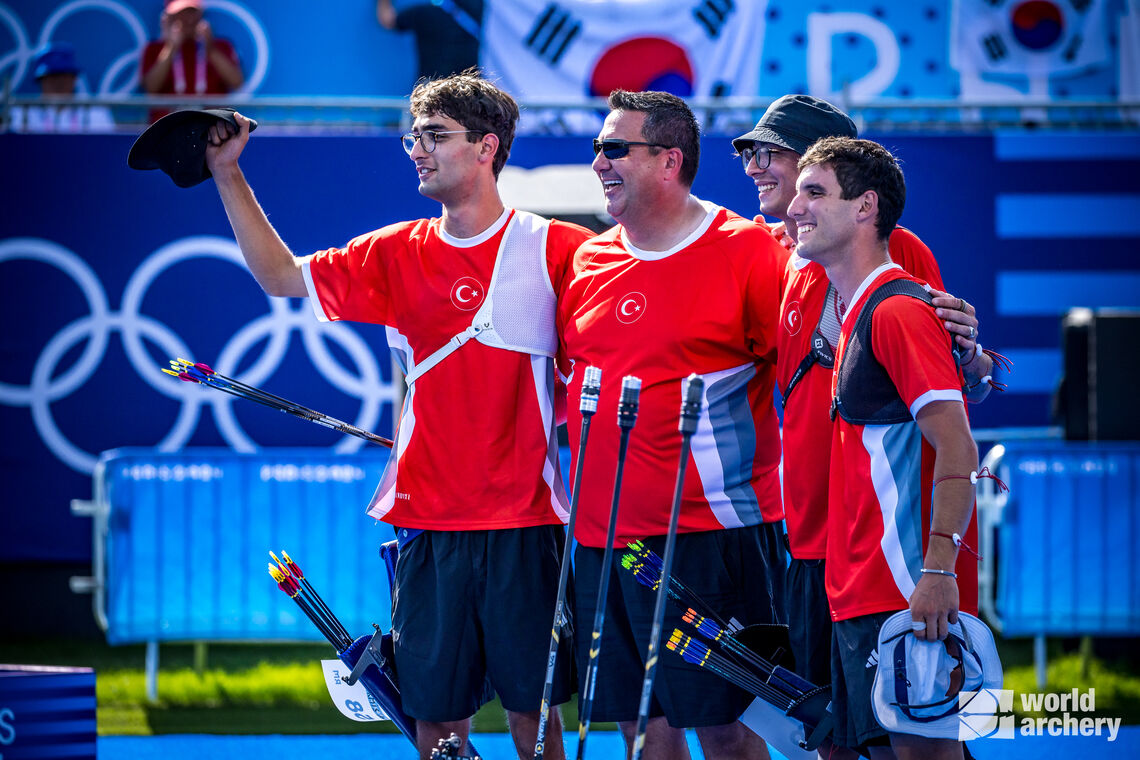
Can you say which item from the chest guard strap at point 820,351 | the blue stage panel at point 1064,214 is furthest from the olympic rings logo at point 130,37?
the chest guard strap at point 820,351

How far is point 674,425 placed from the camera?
3.25 m

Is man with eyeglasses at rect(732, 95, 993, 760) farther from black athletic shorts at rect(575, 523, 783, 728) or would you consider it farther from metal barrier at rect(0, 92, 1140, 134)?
metal barrier at rect(0, 92, 1140, 134)

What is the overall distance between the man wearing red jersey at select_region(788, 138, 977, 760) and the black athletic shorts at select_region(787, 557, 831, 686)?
0.65 feet

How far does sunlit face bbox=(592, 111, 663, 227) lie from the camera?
132 inches

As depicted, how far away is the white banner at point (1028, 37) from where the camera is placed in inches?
289

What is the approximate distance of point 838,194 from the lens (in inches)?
115

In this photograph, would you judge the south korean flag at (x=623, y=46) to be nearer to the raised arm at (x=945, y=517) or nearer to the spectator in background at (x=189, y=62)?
the spectator in background at (x=189, y=62)

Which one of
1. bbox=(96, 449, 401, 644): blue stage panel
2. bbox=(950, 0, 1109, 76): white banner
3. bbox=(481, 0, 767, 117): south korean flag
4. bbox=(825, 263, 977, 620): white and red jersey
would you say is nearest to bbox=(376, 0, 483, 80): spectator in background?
bbox=(481, 0, 767, 117): south korean flag

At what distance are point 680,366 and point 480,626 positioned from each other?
0.90m

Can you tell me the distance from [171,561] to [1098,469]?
4198mm

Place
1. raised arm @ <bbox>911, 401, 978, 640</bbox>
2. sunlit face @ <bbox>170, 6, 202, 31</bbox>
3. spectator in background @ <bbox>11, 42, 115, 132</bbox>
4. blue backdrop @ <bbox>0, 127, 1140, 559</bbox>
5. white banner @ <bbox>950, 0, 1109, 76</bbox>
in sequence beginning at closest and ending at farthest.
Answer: raised arm @ <bbox>911, 401, 978, 640</bbox>
blue backdrop @ <bbox>0, 127, 1140, 559</bbox>
spectator in background @ <bbox>11, 42, 115, 132</bbox>
sunlit face @ <bbox>170, 6, 202, 31</bbox>
white banner @ <bbox>950, 0, 1109, 76</bbox>

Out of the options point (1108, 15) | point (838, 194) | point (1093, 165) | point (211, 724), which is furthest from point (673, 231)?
point (1108, 15)

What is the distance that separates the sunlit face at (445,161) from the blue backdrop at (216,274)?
3191 mm

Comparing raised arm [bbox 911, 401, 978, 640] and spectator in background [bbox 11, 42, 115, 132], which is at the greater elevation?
spectator in background [bbox 11, 42, 115, 132]
